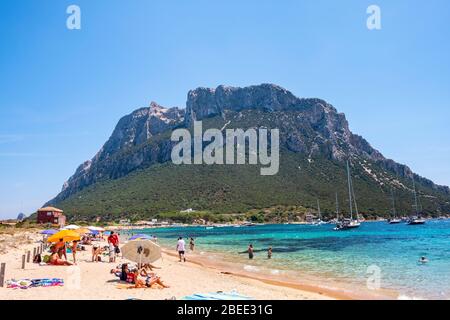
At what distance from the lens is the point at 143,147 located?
583ft

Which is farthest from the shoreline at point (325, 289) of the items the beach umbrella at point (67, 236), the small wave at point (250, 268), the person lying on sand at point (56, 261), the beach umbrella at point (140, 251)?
the person lying on sand at point (56, 261)

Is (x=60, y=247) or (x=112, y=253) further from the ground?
(x=60, y=247)

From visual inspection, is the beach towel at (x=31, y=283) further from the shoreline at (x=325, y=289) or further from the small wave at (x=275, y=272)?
the small wave at (x=275, y=272)

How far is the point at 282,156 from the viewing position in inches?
5600

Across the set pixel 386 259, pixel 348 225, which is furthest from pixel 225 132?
pixel 386 259

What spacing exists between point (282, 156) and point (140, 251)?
423 feet

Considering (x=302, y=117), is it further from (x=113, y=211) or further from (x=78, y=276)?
(x=78, y=276)

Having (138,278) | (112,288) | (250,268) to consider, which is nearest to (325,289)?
(138,278)

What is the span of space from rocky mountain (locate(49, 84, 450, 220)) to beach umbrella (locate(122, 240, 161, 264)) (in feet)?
382

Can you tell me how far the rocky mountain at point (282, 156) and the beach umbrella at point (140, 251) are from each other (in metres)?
116

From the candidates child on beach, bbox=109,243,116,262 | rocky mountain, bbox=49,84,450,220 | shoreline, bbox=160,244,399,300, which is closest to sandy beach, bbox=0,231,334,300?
shoreline, bbox=160,244,399,300

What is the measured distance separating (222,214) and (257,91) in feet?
227

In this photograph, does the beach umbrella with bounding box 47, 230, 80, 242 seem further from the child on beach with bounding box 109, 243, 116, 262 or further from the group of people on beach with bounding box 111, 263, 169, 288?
the child on beach with bounding box 109, 243, 116, 262

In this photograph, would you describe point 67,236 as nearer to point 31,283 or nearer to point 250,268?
point 31,283
